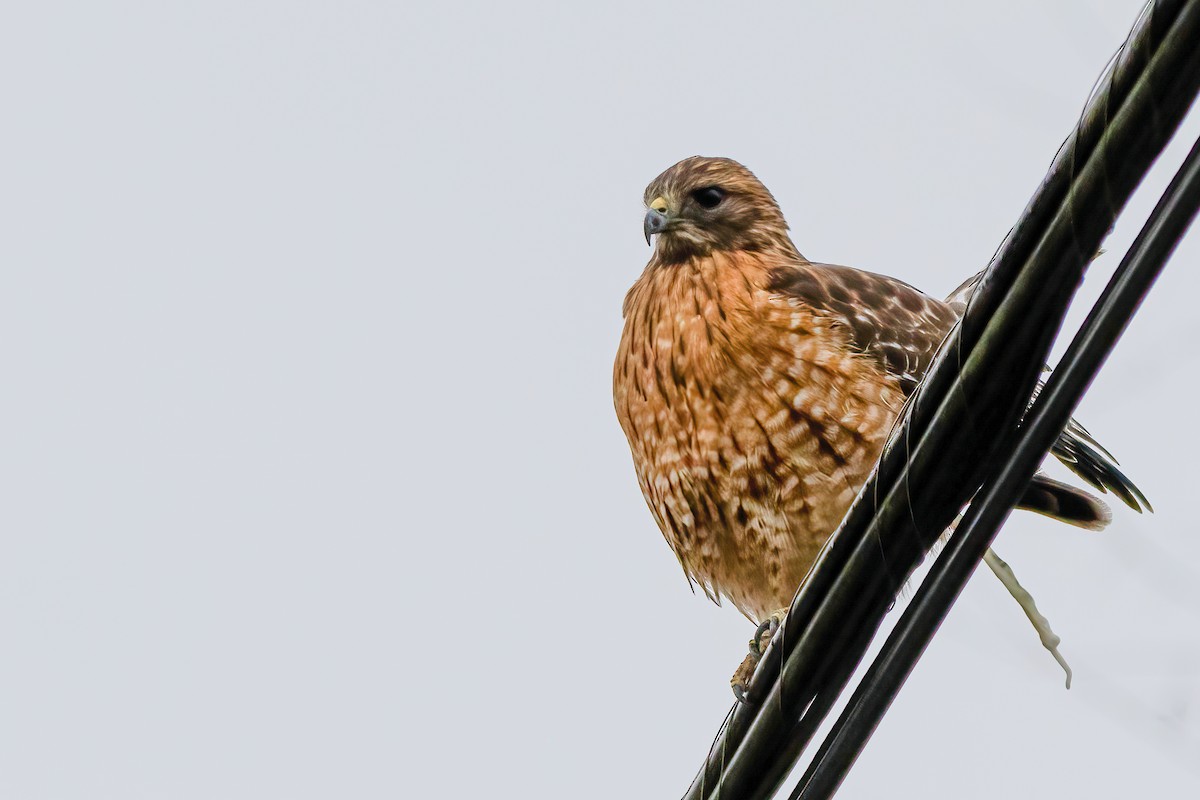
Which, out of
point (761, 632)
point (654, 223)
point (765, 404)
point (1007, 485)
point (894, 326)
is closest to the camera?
point (1007, 485)

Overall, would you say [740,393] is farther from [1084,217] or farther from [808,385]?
[1084,217]

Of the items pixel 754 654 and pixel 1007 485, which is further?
pixel 754 654

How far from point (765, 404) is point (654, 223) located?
109 centimetres

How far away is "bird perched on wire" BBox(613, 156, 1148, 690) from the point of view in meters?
4.45

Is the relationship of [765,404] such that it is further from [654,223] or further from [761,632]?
[654,223]

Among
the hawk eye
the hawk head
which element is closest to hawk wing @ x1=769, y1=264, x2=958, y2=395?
the hawk head

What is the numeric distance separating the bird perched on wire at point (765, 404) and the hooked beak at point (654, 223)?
0.27ft

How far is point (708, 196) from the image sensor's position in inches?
214

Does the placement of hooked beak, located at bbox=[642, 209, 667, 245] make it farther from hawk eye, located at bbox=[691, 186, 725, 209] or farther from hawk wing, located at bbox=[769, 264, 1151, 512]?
hawk wing, located at bbox=[769, 264, 1151, 512]

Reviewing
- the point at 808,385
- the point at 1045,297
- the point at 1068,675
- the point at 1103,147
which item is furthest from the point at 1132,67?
the point at 808,385

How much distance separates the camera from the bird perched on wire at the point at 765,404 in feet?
14.6

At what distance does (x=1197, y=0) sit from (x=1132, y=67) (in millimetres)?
148

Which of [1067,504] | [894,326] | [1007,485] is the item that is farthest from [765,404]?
[1007,485]

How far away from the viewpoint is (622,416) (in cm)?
505
